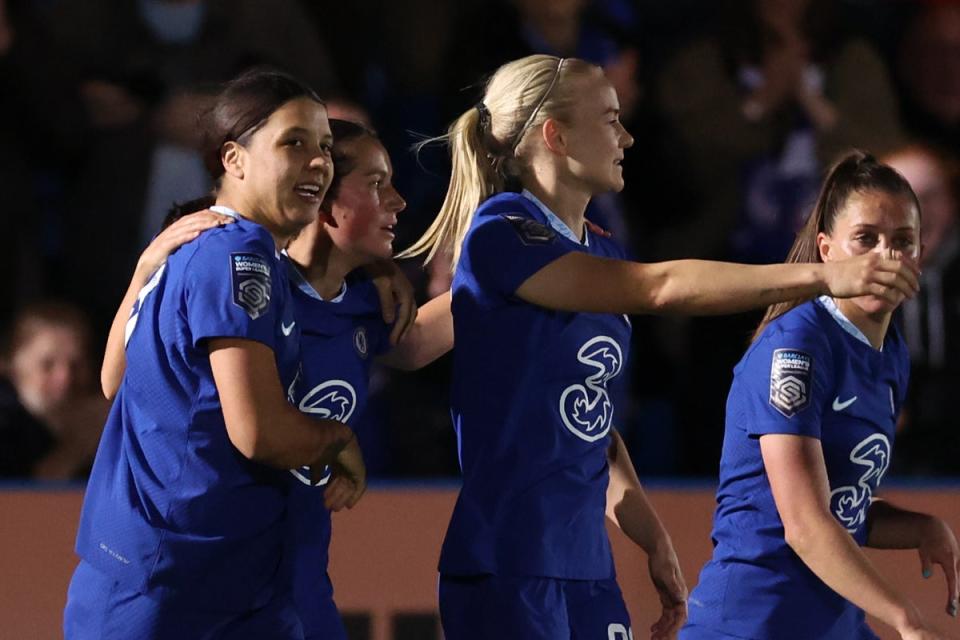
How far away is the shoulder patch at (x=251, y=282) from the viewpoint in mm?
2541

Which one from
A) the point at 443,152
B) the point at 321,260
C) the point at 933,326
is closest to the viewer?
the point at 321,260

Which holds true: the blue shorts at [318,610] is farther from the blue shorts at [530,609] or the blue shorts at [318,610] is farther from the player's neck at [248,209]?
the player's neck at [248,209]

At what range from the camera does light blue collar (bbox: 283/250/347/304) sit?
3293 mm

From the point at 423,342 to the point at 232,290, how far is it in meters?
0.94

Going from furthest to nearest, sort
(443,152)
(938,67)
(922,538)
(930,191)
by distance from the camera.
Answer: (938,67) < (443,152) < (930,191) < (922,538)

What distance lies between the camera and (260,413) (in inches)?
98.2

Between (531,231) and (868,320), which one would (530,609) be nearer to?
(531,231)

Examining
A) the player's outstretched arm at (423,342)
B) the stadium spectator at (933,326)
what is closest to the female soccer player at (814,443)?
the player's outstretched arm at (423,342)

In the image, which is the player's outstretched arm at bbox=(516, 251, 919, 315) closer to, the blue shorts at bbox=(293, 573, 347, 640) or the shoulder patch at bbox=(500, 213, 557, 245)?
the shoulder patch at bbox=(500, 213, 557, 245)

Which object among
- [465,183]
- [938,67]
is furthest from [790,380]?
[938,67]

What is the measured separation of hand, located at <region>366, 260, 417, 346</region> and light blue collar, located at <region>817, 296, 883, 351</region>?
839mm

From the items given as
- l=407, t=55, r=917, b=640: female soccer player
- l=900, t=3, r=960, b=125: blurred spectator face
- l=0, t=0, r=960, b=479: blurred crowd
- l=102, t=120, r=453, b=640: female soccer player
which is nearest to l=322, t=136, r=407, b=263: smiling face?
l=102, t=120, r=453, b=640: female soccer player

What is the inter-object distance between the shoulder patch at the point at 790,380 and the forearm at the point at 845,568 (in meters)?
0.21

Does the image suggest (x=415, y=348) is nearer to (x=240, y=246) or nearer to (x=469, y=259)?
(x=469, y=259)
